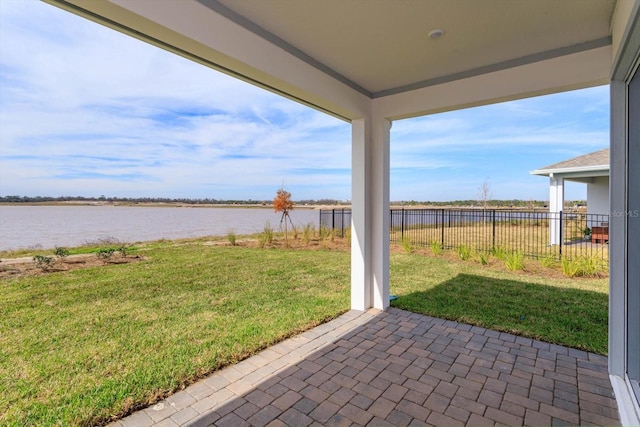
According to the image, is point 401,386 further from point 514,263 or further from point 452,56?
point 514,263

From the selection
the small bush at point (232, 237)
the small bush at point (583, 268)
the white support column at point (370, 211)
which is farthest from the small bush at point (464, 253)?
the small bush at point (232, 237)

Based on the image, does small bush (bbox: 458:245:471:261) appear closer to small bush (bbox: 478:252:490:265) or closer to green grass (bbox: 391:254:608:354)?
small bush (bbox: 478:252:490:265)

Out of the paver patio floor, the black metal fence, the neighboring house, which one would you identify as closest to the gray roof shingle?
the neighboring house

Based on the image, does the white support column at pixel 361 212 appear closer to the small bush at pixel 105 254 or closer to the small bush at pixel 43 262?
the small bush at pixel 105 254

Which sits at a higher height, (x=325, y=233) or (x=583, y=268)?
(x=325, y=233)

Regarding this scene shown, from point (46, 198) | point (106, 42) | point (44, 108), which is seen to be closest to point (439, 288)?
point (106, 42)

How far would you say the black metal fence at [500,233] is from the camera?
26.5 feet

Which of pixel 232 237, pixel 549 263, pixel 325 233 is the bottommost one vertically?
pixel 549 263

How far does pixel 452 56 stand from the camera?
2773 millimetres

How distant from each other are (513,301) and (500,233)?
8.28 meters

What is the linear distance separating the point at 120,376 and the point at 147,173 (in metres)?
16.5

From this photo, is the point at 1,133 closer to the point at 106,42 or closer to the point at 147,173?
the point at 106,42

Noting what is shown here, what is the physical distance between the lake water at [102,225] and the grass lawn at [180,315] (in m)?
3.77

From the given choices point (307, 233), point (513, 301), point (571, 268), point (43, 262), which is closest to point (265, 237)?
point (307, 233)
